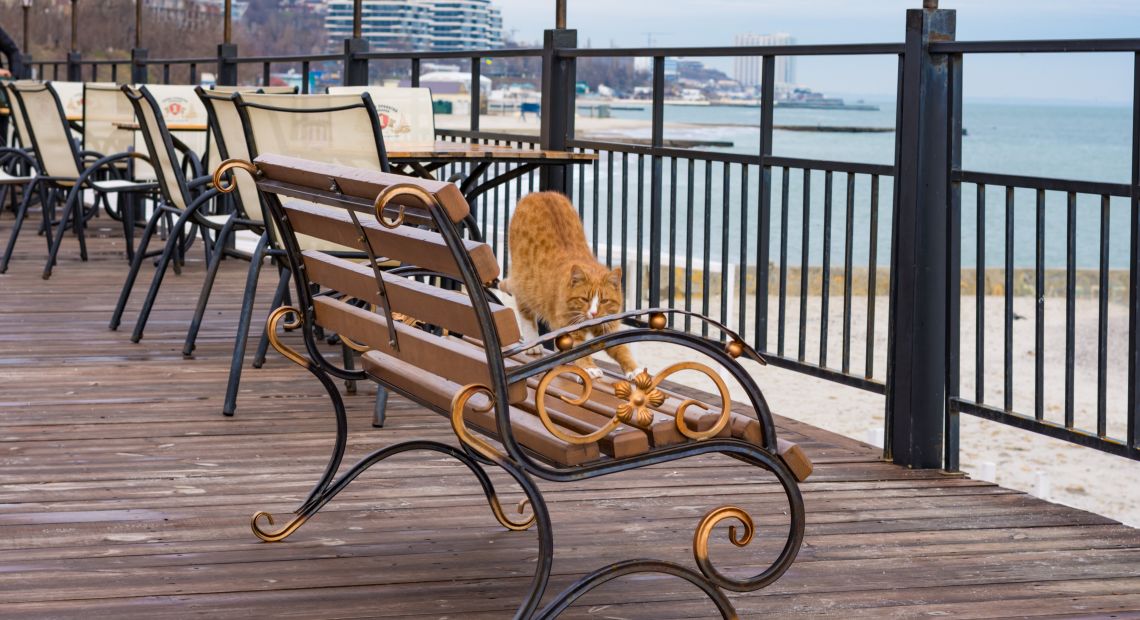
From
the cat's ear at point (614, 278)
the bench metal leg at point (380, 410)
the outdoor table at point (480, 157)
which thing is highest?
the outdoor table at point (480, 157)

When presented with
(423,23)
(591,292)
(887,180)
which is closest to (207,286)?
(591,292)

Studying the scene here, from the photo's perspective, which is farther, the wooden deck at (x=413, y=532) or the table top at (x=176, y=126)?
the table top at (x=176, y=126)

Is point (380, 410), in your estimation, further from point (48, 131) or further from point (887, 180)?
point (887, 180)

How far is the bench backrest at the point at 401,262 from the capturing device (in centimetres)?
194

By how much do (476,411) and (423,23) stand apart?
25.1ft

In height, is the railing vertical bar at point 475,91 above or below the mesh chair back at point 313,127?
above

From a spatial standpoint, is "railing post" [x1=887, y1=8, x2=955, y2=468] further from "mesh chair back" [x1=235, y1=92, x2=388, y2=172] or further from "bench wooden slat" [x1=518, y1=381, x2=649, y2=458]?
"mesh chair back" [x1=235, y1=92, x2=388, y2=172]

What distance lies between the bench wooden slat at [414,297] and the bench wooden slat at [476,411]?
172 mm

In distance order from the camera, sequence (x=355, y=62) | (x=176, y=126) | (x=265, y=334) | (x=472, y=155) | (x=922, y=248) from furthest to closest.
Answer: 1. (x=355, y=62)
2. (x=176, y=126)
3. (x=265, y=334)
4. (x=472, y=155)
5. (x=922, y=248)

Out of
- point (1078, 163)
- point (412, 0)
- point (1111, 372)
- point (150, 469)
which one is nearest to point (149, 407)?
point (150, 469)

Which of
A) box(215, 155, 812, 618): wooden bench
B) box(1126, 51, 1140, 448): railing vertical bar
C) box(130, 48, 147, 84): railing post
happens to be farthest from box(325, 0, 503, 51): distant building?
box(215, 155, 812, 618): wooden bench

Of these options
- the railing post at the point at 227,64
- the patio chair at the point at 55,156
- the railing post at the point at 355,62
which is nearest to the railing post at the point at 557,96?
the railing post at the point at 355,62

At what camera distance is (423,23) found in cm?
948

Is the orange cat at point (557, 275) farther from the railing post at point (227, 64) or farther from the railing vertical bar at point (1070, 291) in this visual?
the railing post at point (227, 64)
